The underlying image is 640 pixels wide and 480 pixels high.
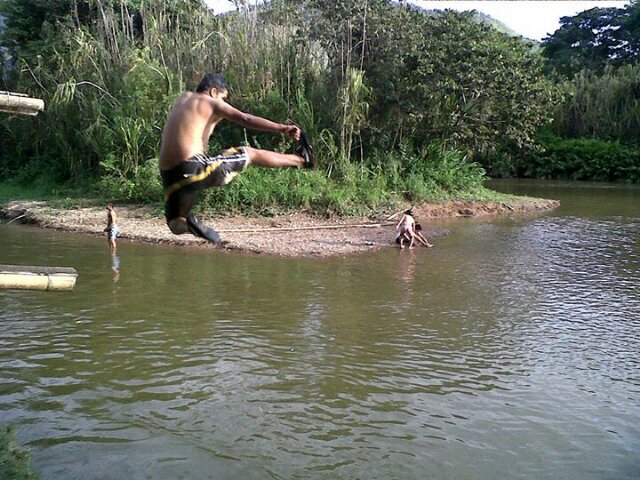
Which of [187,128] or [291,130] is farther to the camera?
[187,128]

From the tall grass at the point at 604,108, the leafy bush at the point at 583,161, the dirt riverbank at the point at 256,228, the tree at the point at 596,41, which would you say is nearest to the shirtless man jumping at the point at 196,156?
the dirt riverbank at the point at 256,228

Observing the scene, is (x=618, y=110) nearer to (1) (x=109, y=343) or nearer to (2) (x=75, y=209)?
(2) (x=75, y=209)

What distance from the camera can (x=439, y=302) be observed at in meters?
10.1

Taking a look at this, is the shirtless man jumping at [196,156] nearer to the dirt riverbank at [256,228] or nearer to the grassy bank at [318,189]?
the dirt riverbank at [256,228]

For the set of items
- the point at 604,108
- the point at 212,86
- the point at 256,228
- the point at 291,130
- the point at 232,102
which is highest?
the point at 604,108

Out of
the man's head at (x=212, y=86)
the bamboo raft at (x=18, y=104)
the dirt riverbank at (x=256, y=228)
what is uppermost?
the man's head at (x=212, y=86)

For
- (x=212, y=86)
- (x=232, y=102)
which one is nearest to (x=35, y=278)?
(x=212, y=86)

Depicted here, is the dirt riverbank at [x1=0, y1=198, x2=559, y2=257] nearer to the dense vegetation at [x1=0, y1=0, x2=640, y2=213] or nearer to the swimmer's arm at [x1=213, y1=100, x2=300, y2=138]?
the dense vegetation at [x1=0, y1=0, x2=640, y2=213]

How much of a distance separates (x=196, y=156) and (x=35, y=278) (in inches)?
52.4

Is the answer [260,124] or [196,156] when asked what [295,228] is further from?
[260,124]

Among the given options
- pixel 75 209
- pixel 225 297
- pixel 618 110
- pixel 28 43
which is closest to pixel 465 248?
pixel 225 297

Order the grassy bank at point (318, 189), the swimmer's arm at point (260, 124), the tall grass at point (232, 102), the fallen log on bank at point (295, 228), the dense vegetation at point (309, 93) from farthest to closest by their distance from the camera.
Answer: the dense vegetation at point (309, 93), the tall grass at point (232, 102), the grassy bank at point (318, 189), the fallen log on bank at point (295, 228), the swimmer's arm at point (260, 124)

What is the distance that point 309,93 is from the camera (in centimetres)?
1870

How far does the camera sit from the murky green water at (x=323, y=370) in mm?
5480
